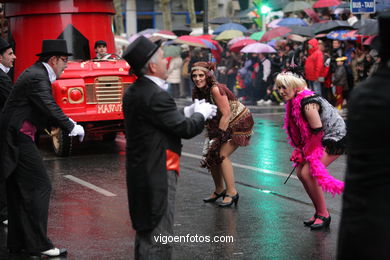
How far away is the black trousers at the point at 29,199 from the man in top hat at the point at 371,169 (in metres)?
3.72

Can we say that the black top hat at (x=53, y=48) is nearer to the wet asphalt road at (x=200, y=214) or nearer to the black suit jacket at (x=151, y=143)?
the wet asphalt road at (x=200, y=214)

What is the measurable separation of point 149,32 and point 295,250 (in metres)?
27.2

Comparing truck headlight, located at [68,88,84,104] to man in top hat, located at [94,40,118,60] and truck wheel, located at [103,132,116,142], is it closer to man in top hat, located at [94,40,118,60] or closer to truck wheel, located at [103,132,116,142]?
man in top hat, located at [94,40,118,60]

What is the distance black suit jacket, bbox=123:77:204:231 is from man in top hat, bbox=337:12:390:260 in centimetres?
170

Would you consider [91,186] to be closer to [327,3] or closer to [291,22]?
[291,22]

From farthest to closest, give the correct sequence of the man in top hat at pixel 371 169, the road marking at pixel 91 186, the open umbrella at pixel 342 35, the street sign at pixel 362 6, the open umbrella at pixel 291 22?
the open umbrella at pixel 291 22 < the open umbrella at pixel 342 35 < the street sign at pixel 362 6 < the road marking at pixel 91 186 < the man in top hat at pixel 371 169

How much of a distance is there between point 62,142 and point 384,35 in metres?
10.2

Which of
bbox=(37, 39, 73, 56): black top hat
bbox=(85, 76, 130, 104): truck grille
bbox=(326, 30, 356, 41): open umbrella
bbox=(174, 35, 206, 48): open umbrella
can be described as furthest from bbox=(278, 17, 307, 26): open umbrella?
bbox=(37, 39, 73, 56): black top hat

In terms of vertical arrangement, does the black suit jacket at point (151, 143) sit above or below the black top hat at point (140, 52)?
below

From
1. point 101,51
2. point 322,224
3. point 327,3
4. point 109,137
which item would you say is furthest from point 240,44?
point 322,224

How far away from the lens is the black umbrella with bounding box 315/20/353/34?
22.3 m

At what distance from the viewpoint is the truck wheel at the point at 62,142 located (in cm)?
1335

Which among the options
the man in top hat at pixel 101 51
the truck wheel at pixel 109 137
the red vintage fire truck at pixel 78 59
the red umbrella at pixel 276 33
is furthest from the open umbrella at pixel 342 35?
the man in top hat at pixel 101 51

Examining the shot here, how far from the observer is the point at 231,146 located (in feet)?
29.8
